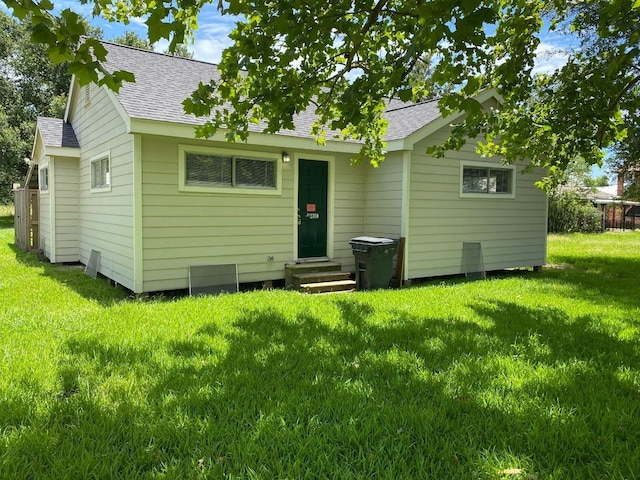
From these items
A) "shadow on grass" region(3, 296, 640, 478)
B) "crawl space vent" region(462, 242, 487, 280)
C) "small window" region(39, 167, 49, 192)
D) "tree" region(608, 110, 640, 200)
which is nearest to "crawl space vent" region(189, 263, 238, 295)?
"shadow on grass" region(3, 296, 640, 478)

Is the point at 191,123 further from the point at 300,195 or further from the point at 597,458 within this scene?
the point at 597,458

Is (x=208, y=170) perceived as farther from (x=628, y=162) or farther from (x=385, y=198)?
(x=628, y=162)

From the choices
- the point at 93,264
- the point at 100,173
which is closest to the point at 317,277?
the point at 93,264

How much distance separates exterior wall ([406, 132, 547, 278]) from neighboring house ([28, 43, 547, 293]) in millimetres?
29

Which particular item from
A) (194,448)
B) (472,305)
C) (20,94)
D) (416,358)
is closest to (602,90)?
(472,305)

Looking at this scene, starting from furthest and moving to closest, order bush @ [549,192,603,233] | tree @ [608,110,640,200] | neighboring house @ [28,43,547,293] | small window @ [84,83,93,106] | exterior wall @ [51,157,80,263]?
bush @ [549,192,603,233] → tree @ [608,110,640,200] → exterior wall @ [51,157,80,263] → small window @ [84,83,93,106] → neighboring house @ [28,43,547,293]

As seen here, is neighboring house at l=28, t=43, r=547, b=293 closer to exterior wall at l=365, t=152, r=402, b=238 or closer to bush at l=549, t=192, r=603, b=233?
exterior wall at l=365, t=152, r=402, b=238

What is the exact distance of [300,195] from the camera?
8.70 metres

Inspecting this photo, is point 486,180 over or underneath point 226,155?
underneath

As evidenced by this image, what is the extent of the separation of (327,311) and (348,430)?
10.2 ft

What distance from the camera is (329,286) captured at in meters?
8.16

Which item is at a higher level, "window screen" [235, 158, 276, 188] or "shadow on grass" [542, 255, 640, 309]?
"window screen" [235, 158, 276, 188]

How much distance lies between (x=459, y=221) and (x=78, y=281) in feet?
24.7

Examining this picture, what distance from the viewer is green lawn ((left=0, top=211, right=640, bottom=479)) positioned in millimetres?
2488
